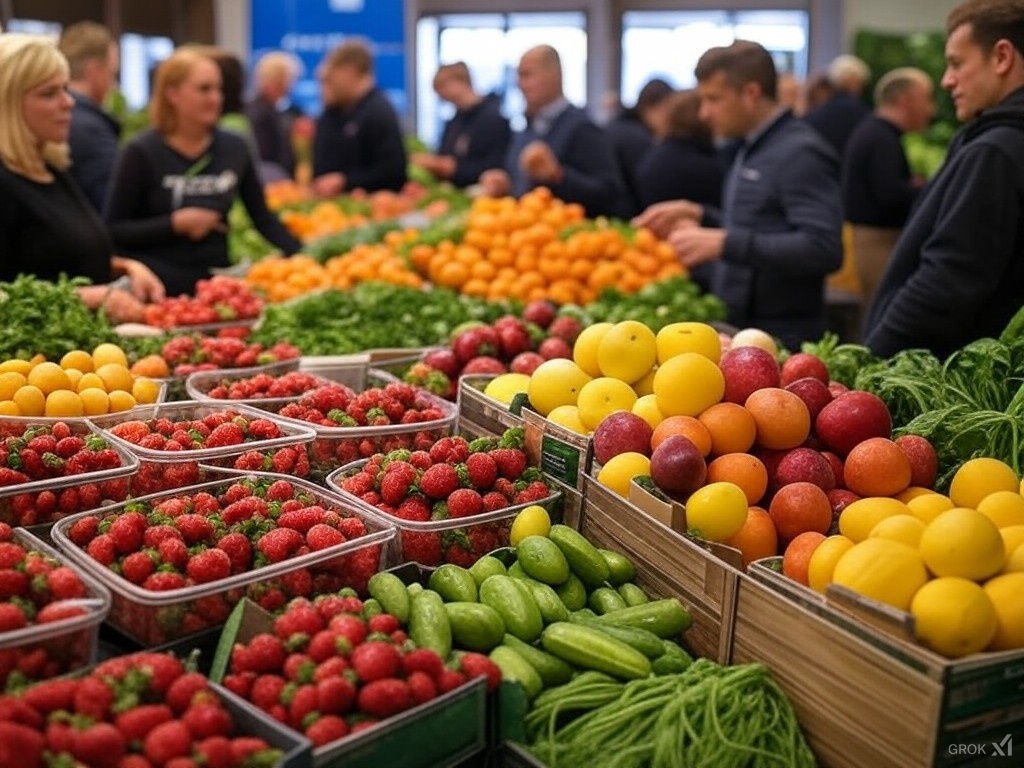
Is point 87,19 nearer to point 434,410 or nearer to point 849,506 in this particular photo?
point 434,410

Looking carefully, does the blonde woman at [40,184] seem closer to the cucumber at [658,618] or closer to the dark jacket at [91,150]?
the dark jacket at [91,150]

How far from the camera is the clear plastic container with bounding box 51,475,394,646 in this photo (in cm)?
176

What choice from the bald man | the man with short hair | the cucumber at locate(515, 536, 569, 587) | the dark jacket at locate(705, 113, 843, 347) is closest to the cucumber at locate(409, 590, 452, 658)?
the cucumber at locate(515, 536, 569, 587)

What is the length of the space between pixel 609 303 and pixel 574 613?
245 cm

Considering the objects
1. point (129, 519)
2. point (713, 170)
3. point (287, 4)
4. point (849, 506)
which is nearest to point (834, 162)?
point (713, 170)

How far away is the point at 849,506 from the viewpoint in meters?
2.04

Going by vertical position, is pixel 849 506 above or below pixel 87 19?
below

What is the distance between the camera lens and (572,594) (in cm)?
211

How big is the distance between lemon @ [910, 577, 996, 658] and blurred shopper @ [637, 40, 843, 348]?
2643 mm

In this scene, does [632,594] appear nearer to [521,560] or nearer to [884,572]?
[521,560]

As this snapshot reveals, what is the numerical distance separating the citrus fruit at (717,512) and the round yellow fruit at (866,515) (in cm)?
20

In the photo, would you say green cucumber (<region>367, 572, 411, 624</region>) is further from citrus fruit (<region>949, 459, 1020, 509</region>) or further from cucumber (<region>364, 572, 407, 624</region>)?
citrus fruit (<region>949, 459, 1020, 509</region>)

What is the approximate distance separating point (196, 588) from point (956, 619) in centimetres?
126

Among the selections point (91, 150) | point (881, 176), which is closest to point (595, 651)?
point (91, 150)
